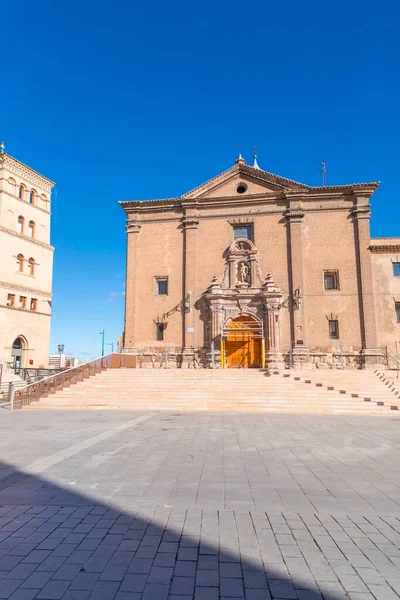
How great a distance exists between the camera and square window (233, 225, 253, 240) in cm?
2820

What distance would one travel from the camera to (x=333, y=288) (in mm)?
26453

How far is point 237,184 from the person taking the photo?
28844 millimetres

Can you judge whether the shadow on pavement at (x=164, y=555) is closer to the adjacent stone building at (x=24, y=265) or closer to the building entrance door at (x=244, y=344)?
the building entrance door at (x=244, y=344)

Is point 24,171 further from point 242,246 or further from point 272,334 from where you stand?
point 272,334

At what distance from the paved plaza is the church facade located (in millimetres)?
17036

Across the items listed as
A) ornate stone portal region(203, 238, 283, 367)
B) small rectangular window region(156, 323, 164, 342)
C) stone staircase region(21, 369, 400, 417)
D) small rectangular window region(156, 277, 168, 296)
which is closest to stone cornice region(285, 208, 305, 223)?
ornate stone portal region(203, 238, 283, 367)

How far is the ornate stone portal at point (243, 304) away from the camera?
25953 mm

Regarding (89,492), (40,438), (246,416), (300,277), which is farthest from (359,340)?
(89,492)

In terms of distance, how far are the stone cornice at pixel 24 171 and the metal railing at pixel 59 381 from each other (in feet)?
64.5

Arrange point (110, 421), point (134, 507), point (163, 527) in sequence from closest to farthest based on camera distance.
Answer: point (163, 527)
point (134, 507)
point (110, 421)

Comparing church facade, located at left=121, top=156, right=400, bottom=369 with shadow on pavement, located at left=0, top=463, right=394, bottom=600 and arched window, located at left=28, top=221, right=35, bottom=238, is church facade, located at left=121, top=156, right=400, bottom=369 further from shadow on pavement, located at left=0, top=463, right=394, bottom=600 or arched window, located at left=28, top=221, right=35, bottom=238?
shadow on pavement, located at left=0, top=463, right=394, bottom=600

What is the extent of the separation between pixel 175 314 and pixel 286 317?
747cm

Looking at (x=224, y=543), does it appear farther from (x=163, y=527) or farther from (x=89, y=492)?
(x=89, y=492)

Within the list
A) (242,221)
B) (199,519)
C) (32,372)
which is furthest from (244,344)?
(199,519)
